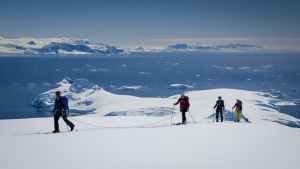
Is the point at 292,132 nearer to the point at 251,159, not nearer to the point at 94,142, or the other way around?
the point at 251,159

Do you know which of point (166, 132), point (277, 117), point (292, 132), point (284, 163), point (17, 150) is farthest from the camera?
point (277, 117)

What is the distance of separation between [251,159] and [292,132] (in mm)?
6454

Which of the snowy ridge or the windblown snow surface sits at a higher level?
the windblown snow surface

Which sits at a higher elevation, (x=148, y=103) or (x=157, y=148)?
(x=157, y=148)

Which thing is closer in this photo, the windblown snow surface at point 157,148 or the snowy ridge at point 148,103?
the windblown snow surface at point 157,148

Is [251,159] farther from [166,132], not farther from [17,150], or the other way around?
[17,150]

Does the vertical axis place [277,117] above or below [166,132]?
below

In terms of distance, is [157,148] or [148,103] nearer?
[157,148]

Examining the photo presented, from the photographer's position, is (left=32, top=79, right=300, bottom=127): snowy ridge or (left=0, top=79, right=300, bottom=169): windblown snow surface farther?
(left=32, top=79, right=300, bottom=127): snowy ridge

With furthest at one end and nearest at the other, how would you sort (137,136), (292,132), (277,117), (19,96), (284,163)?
(19,96) < (277,117) < (292,132) < (137,136) < (284,163)

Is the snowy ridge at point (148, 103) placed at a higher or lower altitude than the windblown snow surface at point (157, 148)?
lower

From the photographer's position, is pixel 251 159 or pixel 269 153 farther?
pixel 269 153

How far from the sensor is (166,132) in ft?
50.5

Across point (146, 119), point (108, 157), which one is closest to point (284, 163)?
point (108, 157)
